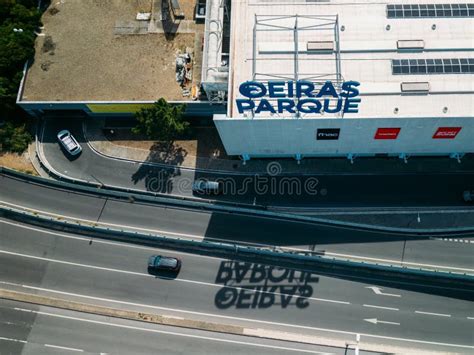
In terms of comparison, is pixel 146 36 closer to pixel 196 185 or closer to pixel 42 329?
pixel 196 185

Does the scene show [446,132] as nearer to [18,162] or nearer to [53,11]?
[18,162]

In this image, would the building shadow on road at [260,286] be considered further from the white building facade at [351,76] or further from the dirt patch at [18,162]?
the dirt patch at [18,162]

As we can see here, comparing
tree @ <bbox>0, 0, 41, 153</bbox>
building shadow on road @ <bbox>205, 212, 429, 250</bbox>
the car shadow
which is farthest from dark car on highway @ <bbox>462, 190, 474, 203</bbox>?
tree @ <bbox>0, 0, 41, 153</bbox>

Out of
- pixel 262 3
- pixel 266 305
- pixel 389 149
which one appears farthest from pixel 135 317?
pixel 262 3

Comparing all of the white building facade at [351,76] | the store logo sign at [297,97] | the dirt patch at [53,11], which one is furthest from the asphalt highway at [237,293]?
the dirt patch at [53,11]

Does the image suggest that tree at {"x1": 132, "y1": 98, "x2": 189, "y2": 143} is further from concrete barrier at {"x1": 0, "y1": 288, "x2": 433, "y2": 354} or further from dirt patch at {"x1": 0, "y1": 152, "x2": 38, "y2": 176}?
concrete barrier at {"x1": 0, "y1": 288, "x2": 433, "y2": 354}

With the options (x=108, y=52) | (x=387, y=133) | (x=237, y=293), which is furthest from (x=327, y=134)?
(x=108, y=52)
